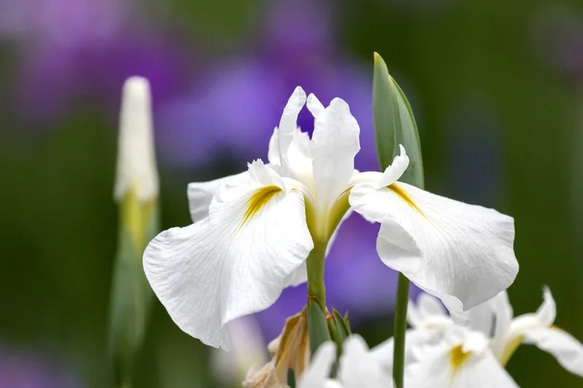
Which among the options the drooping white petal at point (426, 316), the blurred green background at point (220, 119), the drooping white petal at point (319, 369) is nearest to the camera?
the drooping white petal at point (319, 369)

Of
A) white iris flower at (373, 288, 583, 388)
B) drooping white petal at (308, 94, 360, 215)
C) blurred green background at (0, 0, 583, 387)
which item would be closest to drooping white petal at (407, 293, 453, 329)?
white iris flower at (373, 288, 583, 388)

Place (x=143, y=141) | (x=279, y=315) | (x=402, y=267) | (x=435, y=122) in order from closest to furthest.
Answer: (x=402, y=267) → (x=143, y=141) → (x=279, y=315) → (x=435, y=122)

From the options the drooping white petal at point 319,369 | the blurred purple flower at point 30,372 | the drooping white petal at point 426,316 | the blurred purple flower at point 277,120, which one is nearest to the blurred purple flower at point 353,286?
the blurred purple flower at point 277,120

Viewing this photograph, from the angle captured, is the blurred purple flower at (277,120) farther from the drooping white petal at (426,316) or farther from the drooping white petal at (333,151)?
the drooping white petal at (333,151)

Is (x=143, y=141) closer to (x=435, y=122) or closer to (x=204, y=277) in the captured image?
(x=204, y=277)

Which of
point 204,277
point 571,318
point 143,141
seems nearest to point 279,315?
point 571,318

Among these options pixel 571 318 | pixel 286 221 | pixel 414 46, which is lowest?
pixel 571 318

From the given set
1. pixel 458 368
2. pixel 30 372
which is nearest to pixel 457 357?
pixel 458 368
